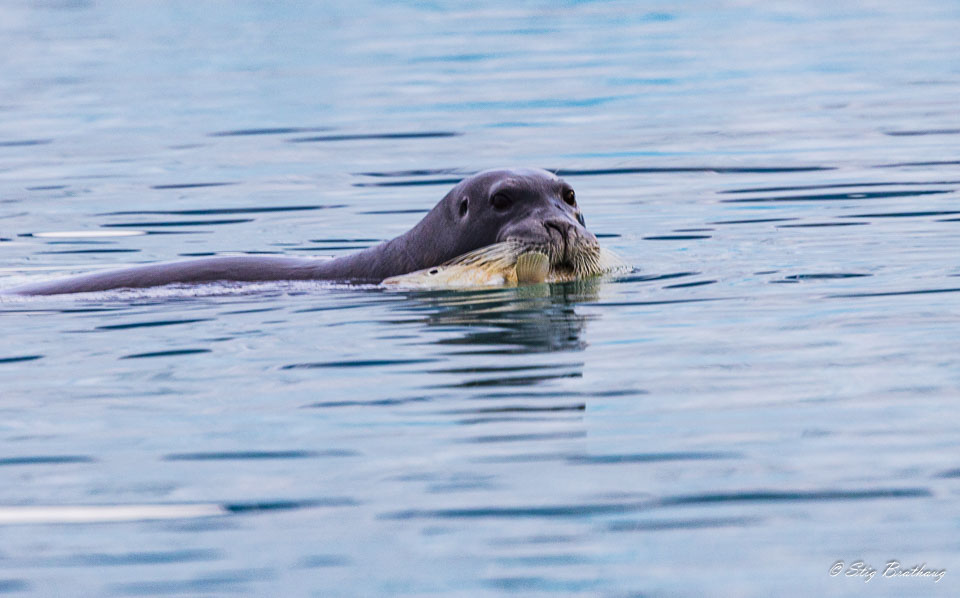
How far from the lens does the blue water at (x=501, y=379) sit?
205 inches

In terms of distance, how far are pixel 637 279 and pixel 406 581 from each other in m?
4.96

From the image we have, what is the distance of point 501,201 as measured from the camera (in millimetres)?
9703

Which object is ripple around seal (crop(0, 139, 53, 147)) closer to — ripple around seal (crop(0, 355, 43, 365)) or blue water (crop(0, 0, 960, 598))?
blue water (crop(0, 0, 960, 598))

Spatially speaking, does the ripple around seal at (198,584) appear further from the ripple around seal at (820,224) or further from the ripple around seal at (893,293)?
the ripple around seal at (820,224)

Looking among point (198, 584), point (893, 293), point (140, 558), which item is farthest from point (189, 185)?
point (198, 584)

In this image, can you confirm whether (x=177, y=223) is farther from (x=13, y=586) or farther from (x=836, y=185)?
(x=13, y=586)

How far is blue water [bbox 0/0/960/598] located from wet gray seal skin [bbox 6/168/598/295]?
297 mm

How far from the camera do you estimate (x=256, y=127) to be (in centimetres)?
2019

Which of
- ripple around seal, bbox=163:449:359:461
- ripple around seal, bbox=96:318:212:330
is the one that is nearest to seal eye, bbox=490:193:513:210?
ripple around seal, bbox=96:318:212:330

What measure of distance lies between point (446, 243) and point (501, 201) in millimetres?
469

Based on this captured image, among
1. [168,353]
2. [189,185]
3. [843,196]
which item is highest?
[189,185]

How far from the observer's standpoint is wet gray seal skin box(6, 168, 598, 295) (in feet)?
30.9

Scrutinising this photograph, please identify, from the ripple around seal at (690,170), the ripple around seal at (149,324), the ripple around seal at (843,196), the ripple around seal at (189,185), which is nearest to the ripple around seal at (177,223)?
the ripple around seal at (189,185)

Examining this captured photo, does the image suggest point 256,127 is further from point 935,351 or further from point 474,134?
point 935,351
